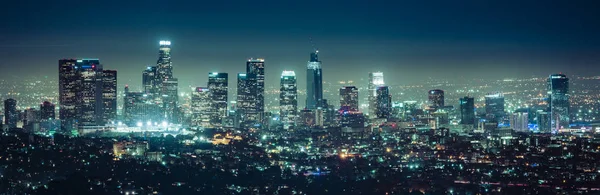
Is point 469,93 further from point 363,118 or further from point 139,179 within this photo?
point 139,179

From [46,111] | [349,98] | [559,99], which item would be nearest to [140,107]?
[46,111]

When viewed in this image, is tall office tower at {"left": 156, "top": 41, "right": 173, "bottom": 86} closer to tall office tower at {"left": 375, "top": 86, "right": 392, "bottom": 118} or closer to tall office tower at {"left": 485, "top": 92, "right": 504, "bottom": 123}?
tall office tower at {"left": 375, "top": 86, "right": 392, "bottom": 118}

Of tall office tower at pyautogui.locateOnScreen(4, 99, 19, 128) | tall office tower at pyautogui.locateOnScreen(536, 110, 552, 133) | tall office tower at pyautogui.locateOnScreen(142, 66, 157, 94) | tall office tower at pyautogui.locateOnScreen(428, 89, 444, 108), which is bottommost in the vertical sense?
tall office tower at pyautogui.locateOnScreen(536, 110, 552, 133)

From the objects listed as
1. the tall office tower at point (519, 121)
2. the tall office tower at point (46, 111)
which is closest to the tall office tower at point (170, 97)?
the tall office tower at point (46, 111)

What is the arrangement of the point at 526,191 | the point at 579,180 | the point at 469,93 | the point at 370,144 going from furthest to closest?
the point at 469,93
the point at 370,144
the point at 579,180
the point at 526,191

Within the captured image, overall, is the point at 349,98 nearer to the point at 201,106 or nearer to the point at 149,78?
the point at 201,106

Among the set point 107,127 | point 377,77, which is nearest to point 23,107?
point 107,127

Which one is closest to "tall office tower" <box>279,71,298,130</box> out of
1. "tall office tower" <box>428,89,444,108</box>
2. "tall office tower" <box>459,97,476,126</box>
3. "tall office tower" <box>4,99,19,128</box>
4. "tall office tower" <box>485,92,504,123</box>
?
"tall office tower" <box>428,89,444,108</box>
